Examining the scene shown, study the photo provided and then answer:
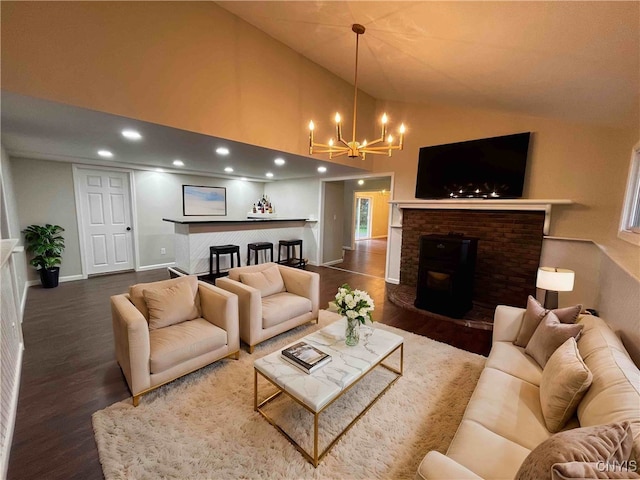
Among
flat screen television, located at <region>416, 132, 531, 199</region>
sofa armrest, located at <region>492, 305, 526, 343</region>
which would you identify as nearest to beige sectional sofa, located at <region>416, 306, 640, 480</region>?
sofa armrest, located at <region>492, 305, 526, 343</region>

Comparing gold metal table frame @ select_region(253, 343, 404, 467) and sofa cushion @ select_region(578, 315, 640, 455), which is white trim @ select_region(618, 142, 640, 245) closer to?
sofa cushion @ select_region(578, 315, 640, 455)

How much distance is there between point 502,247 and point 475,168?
4.07 feet

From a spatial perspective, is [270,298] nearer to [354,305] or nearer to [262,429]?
[354,305]

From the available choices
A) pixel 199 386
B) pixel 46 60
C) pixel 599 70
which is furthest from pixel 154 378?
pixel 599 70

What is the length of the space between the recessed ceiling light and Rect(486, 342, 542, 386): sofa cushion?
392cm

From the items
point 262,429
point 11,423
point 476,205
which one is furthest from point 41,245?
point 476,205

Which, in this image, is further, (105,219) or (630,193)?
(105,219)

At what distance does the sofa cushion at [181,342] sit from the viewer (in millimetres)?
2008

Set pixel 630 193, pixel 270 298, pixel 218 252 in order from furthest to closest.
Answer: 1. pixel 218 252
2. pixel 270 298
3. pixel 630 193

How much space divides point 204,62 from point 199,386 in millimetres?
3100

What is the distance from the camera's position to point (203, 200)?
6.72 meters

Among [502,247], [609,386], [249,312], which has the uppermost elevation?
[502,247]

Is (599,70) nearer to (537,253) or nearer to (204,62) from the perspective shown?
(537,253)

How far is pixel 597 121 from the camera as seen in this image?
298 centimetres
